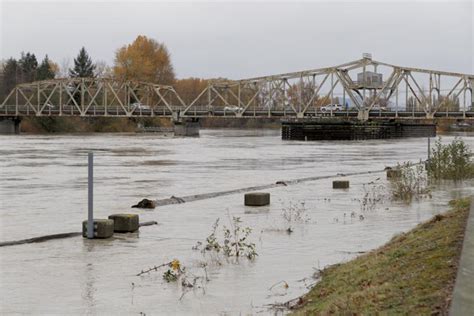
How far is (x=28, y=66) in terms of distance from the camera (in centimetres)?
18525

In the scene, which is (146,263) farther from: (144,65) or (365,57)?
(144,65)

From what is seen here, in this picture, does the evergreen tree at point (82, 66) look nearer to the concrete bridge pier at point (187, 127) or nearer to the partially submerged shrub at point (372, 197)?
the concrete bridge pier at point (187, 127)

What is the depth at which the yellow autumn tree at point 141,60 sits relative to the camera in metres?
159

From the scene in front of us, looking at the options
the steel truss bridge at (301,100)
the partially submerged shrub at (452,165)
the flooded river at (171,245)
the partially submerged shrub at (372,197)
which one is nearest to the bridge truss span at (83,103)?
the steel truss bridge at (301,100)

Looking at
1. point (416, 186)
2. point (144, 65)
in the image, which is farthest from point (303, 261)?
point (144, 65)

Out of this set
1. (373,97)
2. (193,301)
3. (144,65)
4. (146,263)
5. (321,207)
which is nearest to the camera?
(193,301)

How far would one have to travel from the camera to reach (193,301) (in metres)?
9.53

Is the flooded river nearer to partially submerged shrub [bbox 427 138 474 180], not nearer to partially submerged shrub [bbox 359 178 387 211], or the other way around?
partially submerged shrub [bbox 359 178 387 211]

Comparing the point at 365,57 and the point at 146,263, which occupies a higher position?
the point at 365,57

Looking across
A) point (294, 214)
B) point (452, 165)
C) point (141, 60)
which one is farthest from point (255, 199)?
point (141, 60)

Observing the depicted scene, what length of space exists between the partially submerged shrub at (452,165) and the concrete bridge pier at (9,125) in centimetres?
12208

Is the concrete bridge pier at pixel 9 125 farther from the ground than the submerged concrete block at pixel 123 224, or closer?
farther from the ground

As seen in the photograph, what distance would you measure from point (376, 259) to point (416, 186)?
1397 cm

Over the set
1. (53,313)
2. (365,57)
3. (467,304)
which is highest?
(365,57)
